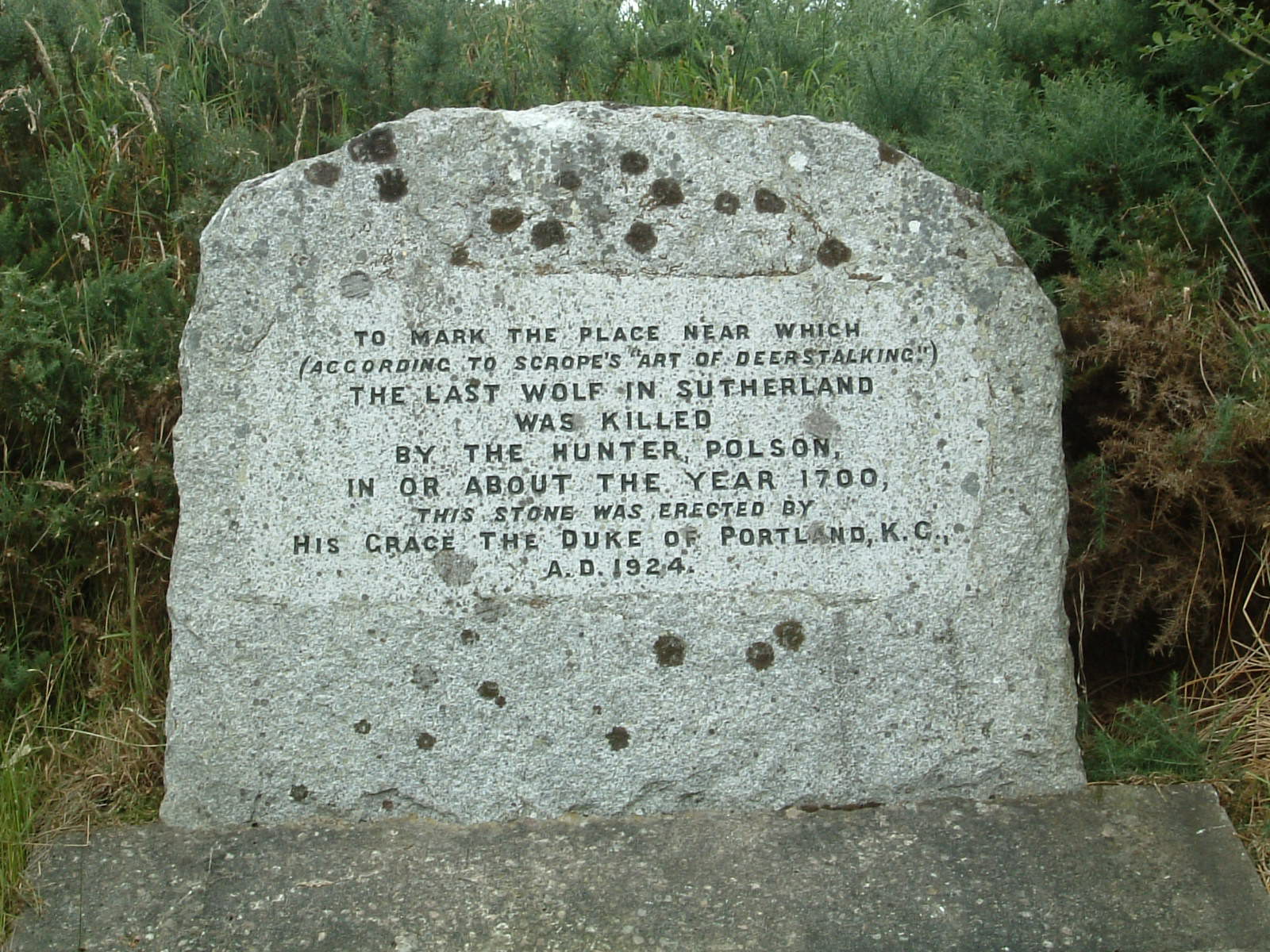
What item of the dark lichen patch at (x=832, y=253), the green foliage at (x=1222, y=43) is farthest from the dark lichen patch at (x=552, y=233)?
the green foliage at (x=1222, y=43)

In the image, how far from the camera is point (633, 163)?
2967mm

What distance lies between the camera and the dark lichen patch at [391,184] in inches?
116

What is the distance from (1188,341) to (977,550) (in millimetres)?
1041

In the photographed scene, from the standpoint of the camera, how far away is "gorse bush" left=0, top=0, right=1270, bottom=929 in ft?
11.2

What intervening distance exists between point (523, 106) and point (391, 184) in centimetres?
201

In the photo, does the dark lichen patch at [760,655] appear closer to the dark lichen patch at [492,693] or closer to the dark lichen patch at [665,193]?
the dark lichen patch at [492,693]

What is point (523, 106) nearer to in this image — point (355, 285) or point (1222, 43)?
point (355, 285)

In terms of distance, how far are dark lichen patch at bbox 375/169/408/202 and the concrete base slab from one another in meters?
1.47

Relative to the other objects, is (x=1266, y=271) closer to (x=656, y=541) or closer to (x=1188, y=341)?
(x=1188, y=341)

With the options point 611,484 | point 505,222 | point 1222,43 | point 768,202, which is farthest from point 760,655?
point 1222,43

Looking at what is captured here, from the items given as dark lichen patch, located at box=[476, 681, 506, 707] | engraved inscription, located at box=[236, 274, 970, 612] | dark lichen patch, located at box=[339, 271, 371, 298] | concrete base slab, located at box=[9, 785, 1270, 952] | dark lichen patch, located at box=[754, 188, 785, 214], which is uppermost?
dark lichen patch, located at box=[754, 188, 785, 214]

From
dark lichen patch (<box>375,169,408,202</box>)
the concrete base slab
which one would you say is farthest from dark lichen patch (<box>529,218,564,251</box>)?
the concrete base slab

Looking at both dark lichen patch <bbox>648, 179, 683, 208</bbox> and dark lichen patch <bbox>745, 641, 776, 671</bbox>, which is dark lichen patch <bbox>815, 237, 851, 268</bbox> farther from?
dark lichen patch <bbox>745, 641, 776, 671</bbox>

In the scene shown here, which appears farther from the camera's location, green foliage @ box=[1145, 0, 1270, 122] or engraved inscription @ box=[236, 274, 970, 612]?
green foliage @ box=[1145, 0, 1270, 122]
